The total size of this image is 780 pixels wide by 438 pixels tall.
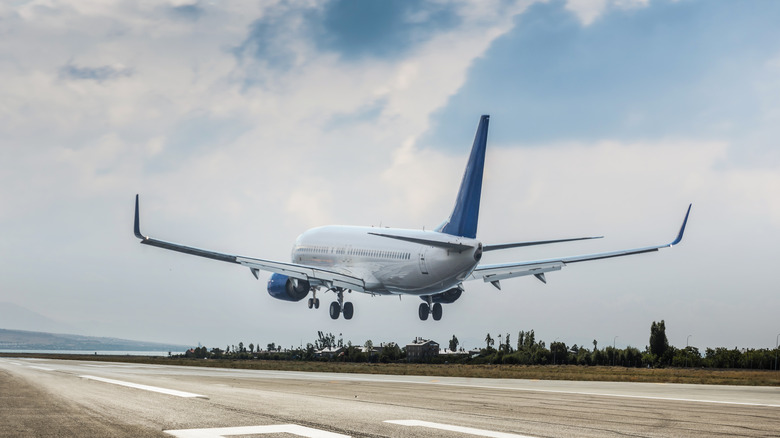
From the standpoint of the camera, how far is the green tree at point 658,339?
102m

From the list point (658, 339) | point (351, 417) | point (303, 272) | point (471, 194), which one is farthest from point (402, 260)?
point (658, 339)

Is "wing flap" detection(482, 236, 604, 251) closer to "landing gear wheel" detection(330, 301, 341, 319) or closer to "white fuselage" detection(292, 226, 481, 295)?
"white fuselage" detection(292, 226, 481, 295)

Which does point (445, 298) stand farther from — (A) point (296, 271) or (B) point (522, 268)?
(A) point (296, 271)

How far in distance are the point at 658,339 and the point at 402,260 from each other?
58197mm

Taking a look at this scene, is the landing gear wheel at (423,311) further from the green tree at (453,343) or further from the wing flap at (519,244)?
the green tree at (453,343)

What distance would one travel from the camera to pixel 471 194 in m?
55.0

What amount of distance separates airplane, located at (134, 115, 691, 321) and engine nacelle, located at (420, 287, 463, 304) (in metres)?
0.08

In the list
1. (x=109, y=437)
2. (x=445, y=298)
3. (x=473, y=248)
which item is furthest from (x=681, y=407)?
(x=445, y=298)

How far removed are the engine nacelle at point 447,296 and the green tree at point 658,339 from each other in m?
48.4

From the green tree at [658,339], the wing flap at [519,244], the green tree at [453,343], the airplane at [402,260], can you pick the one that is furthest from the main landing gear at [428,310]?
the green tree at [453,343]

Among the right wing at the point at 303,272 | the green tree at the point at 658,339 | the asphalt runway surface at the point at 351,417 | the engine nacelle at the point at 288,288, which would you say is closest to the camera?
the asphalt runway surface at the point at 351,417

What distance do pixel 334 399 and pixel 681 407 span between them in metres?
6.28

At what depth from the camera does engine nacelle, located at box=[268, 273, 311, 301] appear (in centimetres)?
6494

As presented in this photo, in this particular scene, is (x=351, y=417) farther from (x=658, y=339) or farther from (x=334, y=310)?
(x=658, y=339)
